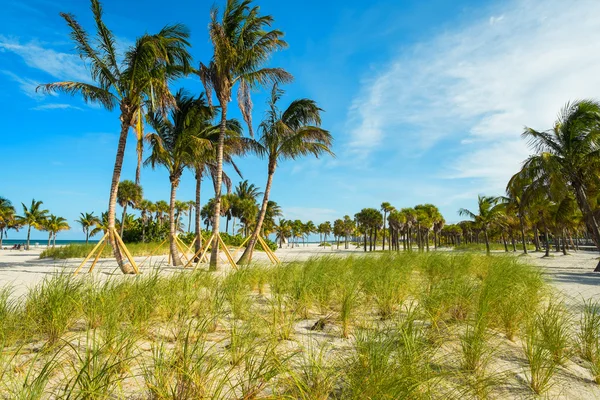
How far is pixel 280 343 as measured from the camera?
2.63 meters

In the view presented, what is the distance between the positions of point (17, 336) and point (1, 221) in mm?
63448

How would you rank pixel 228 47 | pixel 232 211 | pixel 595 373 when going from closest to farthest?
pixel 595 373, pixel 228 47, pixel 232 211

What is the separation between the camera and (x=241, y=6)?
11336mm

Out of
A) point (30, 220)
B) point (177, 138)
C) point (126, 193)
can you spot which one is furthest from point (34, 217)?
point (177, 138)

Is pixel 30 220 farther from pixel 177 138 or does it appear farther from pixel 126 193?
pixel 177 138

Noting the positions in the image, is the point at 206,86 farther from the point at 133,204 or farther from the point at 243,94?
the point at 133,204

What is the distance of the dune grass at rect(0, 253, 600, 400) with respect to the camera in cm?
187

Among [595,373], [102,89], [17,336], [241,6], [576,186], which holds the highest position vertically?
[241,6]

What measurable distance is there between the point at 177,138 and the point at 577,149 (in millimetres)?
19379

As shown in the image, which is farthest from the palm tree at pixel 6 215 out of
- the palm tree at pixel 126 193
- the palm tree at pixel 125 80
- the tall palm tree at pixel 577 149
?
the tall palm tree at pixel 577 149

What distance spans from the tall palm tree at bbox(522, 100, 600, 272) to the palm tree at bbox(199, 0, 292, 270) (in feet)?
44.4

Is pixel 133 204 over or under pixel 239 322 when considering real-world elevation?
over

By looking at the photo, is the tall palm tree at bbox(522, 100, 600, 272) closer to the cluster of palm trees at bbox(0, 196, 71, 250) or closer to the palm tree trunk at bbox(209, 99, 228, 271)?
the palm tree trunk at bbox(209, 99, 228, 271)

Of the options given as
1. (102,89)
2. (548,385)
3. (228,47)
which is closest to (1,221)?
(102,89)
